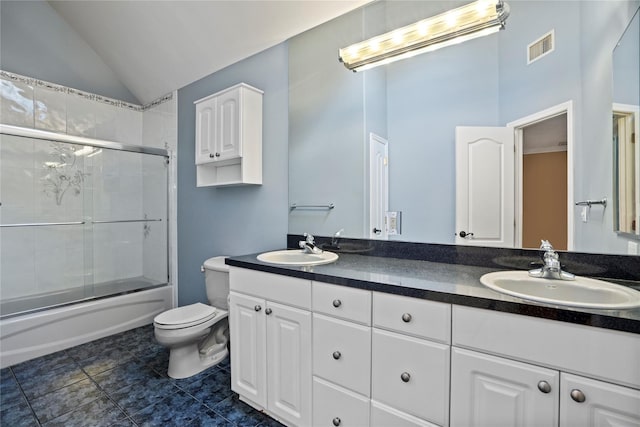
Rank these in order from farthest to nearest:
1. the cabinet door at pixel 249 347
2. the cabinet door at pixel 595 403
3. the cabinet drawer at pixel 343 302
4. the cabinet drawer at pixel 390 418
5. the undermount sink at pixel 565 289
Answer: the cabinet door at pixel 249 347 < the cabinet drawer at pixel 343 302 < the cabinet drawer at pixel 390 418 < the undermount sink at pixel 565 289 < the cabinet door at pixel 595 403

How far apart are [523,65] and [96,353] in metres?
3.42

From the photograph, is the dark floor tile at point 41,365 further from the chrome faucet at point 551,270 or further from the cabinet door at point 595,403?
the chrome faucet at point 551,270

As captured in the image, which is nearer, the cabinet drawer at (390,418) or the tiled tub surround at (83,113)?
the cabinet drawer at (390,418)

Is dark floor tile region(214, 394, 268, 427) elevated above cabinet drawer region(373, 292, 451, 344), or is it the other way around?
cabinet drawer region(373, 292, 451, 344)

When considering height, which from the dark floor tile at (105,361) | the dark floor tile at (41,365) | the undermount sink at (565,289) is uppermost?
the undermount sink at (565,289)

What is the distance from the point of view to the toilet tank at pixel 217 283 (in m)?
2.19

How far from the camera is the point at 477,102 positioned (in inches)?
58.7

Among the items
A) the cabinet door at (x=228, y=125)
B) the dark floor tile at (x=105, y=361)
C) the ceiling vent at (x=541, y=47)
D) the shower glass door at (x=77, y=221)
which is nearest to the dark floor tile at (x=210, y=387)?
the dark floor tile at (x=105, y=361)

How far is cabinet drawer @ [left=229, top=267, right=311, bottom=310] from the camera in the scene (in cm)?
137

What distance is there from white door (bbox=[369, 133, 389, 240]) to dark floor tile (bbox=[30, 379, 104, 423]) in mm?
1981

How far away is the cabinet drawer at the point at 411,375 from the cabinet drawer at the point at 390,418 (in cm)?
2

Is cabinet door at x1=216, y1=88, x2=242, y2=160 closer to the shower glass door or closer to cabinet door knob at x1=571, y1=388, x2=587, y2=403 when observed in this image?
the shower glass door

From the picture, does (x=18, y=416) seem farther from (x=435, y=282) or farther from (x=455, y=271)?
(x=455, y=271)

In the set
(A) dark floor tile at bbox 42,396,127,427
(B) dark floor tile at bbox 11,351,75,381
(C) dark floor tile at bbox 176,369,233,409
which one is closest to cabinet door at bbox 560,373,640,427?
(C) dark floor tile at bbox 176,369,233,409
